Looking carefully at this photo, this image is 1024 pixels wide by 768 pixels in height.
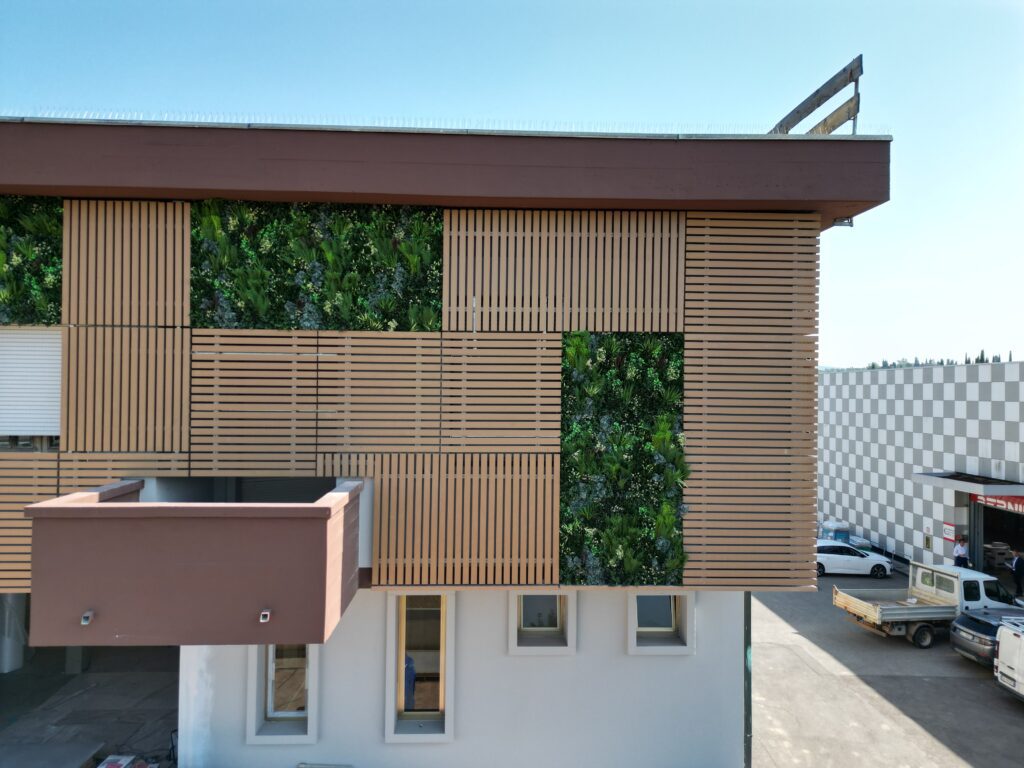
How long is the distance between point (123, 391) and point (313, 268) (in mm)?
2768

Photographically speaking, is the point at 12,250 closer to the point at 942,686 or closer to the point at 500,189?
the point at 500,189

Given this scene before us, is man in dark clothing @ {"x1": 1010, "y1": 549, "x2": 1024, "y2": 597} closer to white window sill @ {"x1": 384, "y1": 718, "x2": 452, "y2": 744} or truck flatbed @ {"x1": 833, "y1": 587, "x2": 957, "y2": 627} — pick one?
truck flatbed @ {"x1": 833, "y1": 587, "x2": 957, "y2": 627}

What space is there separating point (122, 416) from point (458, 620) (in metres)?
4.97

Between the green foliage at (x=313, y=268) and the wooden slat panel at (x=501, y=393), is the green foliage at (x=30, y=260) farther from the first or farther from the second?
the wooden slat panel at (x=501, y=393)

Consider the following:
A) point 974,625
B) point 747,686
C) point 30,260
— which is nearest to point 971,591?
point 974,625

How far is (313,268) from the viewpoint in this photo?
23.1 ft

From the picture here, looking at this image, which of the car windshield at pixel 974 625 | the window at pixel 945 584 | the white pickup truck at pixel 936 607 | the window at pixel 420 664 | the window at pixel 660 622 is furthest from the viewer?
the window at pixel 945 584

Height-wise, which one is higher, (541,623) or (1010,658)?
(541,623)

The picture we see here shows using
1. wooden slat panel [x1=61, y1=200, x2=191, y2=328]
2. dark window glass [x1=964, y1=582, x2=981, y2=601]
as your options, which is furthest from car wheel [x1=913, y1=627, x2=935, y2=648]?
wooden slat panel [x1=61, y1=200, x2=191, y2=328]

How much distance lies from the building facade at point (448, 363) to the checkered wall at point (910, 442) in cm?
1351

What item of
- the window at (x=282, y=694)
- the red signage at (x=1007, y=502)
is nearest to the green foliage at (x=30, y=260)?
the window at (x=282, y=694)

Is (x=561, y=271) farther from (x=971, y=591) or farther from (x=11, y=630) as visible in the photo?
(x=971, y=591)

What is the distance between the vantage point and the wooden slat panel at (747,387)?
23.3ft

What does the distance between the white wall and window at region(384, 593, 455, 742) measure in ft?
16.1
